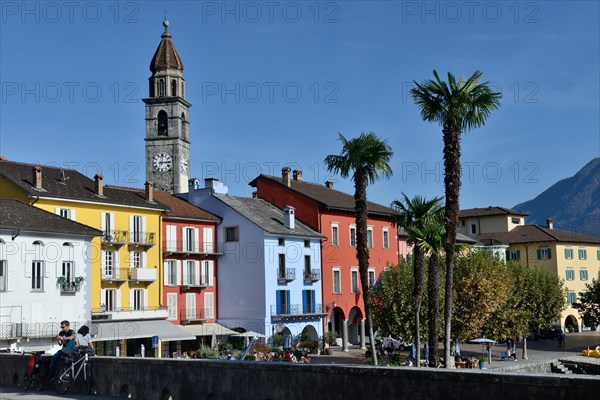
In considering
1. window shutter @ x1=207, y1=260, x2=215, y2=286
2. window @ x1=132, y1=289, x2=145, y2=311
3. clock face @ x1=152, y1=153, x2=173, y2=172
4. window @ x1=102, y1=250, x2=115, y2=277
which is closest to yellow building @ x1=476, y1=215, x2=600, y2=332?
clock face @ x1=152, y1=153, x2=173, y2=172

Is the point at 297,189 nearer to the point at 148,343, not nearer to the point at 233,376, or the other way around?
the point at 148,343

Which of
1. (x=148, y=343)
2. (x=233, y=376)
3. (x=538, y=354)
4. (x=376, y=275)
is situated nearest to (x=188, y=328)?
(x=148, y=343)

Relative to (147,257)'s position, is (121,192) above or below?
above

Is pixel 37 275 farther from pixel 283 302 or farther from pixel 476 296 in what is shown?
pixel 476 296

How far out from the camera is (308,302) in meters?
61.4

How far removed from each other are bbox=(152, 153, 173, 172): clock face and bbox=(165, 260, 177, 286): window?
4160 cm

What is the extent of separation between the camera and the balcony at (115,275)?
1927 inches

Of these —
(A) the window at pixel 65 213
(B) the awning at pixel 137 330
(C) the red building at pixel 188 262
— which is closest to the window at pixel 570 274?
(C) the red building at pixel 188 262

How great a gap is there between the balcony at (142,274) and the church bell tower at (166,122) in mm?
43216

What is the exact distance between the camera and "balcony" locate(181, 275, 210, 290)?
55188mm

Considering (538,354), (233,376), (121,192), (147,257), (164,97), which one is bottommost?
(538,354)

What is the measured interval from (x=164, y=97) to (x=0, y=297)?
5854cm

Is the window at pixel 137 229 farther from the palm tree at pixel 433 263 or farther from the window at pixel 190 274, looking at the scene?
the palm tree at pixel 433 263

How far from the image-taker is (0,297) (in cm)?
4003
